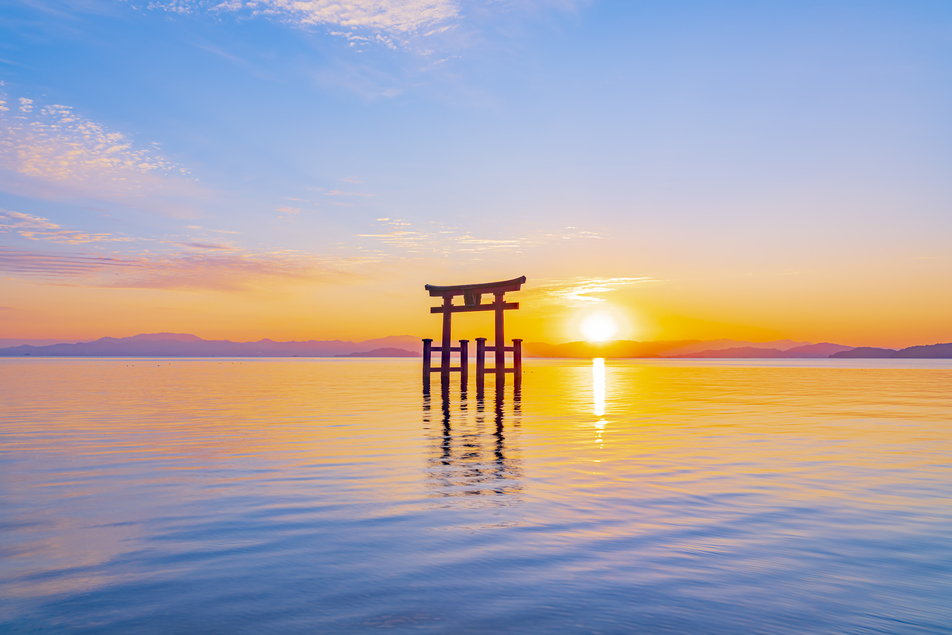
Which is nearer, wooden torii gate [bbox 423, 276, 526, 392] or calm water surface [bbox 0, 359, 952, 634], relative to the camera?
calm water surface [bbox 0, 359, 952, 634]

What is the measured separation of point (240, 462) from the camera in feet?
31.1

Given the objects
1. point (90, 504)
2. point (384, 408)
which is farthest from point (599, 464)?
point (384, 408)

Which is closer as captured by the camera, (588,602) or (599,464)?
(588,602)

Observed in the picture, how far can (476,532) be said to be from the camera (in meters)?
5.67

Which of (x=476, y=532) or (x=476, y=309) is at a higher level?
(x=476, y=309)

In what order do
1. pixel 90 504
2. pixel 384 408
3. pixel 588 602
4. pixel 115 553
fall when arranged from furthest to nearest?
1. pixel 384 408
2. pixel 90 504
3. pixel 115 553
4. pixel 588 602

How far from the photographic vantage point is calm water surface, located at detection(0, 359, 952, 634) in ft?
12.6

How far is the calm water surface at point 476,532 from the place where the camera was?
12.6ft

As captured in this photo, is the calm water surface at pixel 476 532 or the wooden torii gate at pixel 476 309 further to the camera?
the wooden torii gate at pixel 476 309

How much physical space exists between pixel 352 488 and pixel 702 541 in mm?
4329

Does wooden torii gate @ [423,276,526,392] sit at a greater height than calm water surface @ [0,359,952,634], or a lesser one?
greater

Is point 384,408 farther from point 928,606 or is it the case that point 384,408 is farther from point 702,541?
point 928,606

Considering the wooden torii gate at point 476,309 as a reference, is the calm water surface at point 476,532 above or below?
below

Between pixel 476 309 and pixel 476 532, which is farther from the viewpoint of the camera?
pixel 476 309
